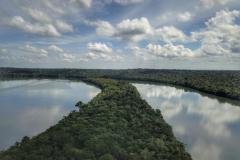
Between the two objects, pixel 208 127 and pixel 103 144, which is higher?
pixel 103 144

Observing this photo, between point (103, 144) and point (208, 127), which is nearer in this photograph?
point (103, 144)

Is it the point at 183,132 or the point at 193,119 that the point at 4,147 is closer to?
the point at 183,132

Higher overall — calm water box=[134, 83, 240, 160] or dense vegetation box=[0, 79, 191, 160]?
dense vegetation box=[0, 79, 191, 160]

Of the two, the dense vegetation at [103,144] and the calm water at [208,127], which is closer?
the dense vegetation at [103,144]

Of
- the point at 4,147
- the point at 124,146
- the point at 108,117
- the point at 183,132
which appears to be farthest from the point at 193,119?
the point at 4,147

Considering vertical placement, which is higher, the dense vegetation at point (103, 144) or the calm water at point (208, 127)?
the dense vegetation at point (103, 144)

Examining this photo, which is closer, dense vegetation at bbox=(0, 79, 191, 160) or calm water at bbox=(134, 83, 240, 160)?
dense vegetation at bbox=(0, 79, 191, 160)

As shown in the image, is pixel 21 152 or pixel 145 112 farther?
pixel 145 112

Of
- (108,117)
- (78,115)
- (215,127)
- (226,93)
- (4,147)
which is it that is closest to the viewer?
(4,147)
